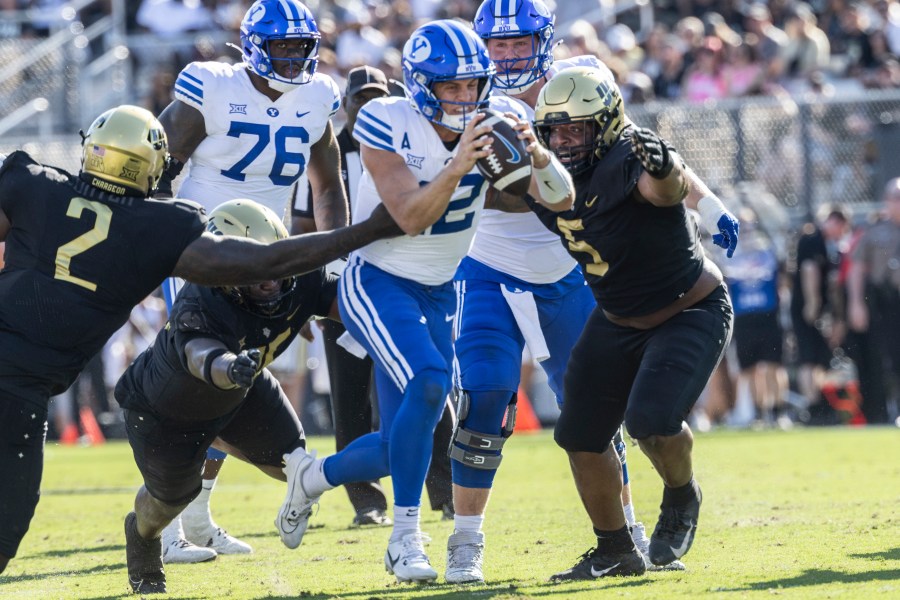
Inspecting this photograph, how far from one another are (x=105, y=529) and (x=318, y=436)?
6639 millimetres

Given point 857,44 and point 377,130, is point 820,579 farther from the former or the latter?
point 857,44

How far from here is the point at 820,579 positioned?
4.88m

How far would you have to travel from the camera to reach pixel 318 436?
46.3ft

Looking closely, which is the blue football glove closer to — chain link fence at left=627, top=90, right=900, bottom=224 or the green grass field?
the green grass field

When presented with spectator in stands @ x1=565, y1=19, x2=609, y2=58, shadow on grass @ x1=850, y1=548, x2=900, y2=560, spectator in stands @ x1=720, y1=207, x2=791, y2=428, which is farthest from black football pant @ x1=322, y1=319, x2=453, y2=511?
spectator in stands @ x1=565, y1=19, x2=609, y2=58

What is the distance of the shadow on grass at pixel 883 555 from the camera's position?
5320mm

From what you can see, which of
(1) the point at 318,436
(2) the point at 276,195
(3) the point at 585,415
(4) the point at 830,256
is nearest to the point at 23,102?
(1) the point at 318,436

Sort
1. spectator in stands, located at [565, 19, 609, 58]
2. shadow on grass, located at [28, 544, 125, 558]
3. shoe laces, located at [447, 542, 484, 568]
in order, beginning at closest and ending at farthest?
1. shoe laces, located at [447, 542, 484, 568]
2. shadow on grass, located at [28, 544, 125, 558]
3. spectator in stands, located at [565, 19, 609, 58]

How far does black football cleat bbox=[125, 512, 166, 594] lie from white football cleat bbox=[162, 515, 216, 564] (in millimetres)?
808

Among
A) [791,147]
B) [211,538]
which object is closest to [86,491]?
[211,538]

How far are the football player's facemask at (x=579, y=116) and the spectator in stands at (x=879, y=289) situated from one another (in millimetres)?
8657

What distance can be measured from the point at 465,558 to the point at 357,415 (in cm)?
246

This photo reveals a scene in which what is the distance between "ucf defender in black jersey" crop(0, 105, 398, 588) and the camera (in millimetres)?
4547

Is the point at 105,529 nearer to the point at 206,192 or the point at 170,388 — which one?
the point at 206,192
